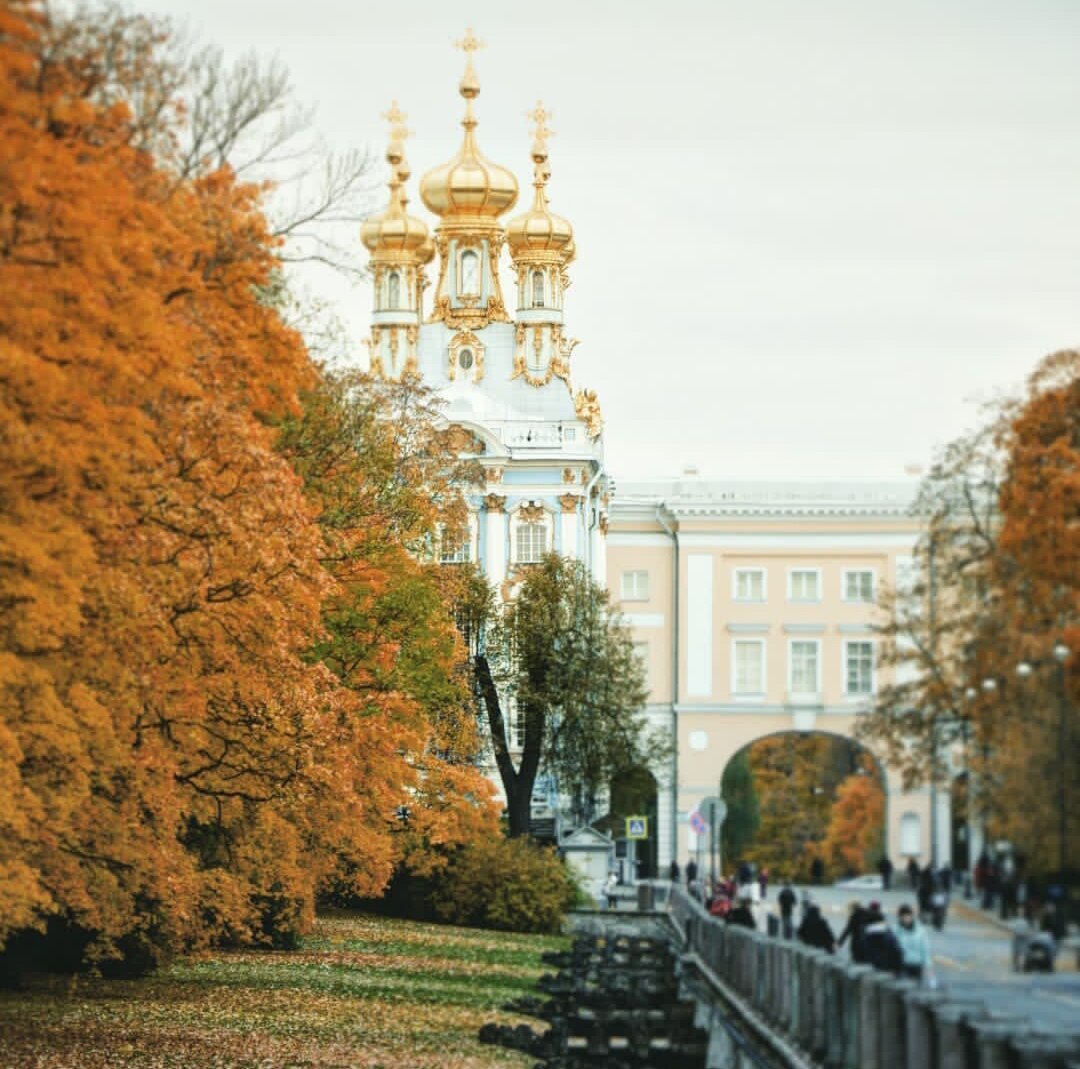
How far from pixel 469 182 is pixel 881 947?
80909 mm

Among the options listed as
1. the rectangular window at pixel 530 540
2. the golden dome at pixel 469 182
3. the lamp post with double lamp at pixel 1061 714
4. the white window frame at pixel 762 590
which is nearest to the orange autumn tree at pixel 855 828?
the lamp post with double lamp at pixel 1061 714

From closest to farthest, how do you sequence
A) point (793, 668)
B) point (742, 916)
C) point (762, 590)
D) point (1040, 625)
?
point (1040, 625)
point (793, 668)
point (762, 590)
point (742, 916)

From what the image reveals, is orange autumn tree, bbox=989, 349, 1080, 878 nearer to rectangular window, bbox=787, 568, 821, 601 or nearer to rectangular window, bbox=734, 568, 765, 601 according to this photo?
rectangular window, bbox=787, 568, 821, 601

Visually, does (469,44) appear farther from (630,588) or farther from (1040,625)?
(1040,625)

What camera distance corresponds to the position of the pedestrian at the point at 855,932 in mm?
17750

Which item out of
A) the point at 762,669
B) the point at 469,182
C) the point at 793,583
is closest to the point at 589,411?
the point at 469,182

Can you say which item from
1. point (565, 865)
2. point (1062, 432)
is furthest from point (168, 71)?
point (565, 865)

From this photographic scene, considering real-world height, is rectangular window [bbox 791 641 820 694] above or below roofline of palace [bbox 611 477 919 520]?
below

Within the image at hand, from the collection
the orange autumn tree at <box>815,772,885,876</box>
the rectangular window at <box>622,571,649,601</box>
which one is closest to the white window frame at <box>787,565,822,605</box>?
the orange autumn tree at <box>815,772,885,876</box>

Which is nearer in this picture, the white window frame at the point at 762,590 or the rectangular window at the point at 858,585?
the rectangular window at the point at 858,585

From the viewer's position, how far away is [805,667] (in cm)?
2003

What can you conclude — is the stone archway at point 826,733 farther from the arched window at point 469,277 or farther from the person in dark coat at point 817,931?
the arched window at point 469,277

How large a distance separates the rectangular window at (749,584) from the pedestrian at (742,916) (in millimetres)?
3311

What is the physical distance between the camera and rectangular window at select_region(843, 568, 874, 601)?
17938mm
